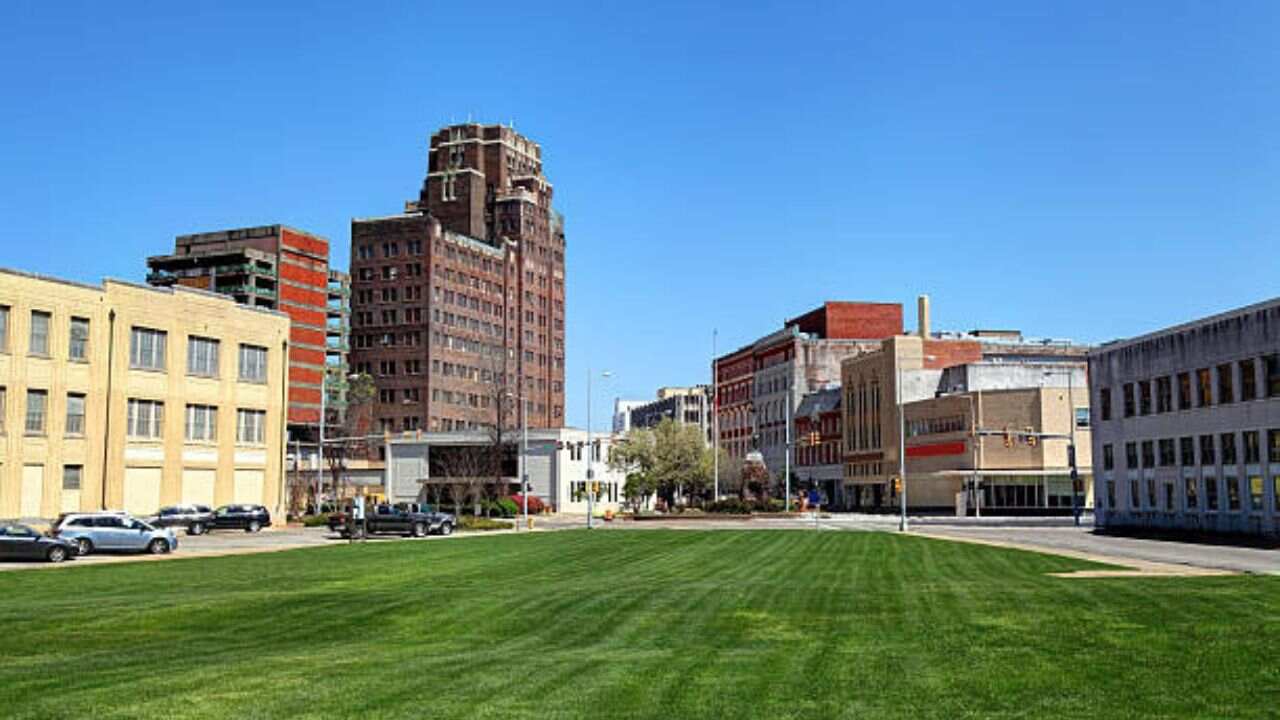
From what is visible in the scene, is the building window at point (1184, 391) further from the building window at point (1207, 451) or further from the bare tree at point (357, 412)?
the bare tree at point (357, 412)

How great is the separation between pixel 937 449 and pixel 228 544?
6857 centimetres

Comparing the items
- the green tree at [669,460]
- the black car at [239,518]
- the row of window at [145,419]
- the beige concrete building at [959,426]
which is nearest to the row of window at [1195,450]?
the beige concrete building at [959,426]

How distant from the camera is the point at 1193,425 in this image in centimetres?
5803

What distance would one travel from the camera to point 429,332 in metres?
166

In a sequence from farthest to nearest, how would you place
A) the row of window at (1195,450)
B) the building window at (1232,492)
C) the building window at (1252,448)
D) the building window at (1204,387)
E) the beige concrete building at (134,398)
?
the beige concrete building at (134,398), the building window at (1204,387), the building window at (1232,492), the building window at (1252,448), the row of window at (1195,450)

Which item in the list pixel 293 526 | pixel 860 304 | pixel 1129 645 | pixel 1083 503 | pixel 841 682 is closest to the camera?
pixel 841 682

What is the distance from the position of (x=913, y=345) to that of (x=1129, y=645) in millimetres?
99706

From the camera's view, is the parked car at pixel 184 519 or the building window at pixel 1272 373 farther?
the parked car at pixel 184 519

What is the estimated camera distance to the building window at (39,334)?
6212 centimetres

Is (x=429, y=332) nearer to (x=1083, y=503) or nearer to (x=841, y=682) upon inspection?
(x=1083, y=503)

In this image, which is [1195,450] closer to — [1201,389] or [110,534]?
[1201,389]

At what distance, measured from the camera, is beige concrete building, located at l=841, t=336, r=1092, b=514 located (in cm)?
9638

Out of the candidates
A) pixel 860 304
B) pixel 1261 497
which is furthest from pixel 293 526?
pixel 860 304

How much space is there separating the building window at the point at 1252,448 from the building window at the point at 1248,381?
5.29 ft
